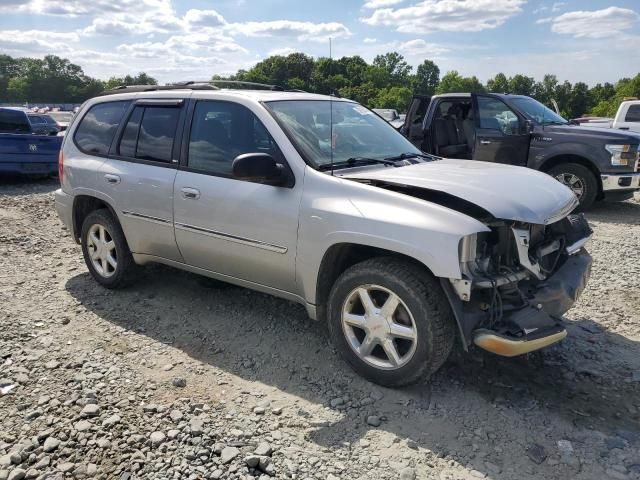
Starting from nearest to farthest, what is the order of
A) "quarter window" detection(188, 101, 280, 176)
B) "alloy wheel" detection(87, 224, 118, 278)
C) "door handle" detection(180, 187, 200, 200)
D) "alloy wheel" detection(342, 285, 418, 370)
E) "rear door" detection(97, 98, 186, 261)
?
1. "alloy wheel" detection(342, 285, 418, 370)
2. "quarter window" detection(188, 101, 280, 176)
3. "door handle" detection(180, 187, 200, 200)
4. "rear door" detection(97, 98, 186, 261)
5. "alloy wheel" detection(87, 224, 118, 278)

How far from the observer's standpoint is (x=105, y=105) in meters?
5.12

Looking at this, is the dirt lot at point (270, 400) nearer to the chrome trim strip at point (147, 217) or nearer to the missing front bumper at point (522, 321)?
the missing front bumper at point (522, 321)

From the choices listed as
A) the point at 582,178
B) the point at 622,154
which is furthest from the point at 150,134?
the point at 622,154

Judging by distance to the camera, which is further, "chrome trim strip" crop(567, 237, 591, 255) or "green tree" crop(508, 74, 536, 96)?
"green tree" crop(508, 74, 536, 96)

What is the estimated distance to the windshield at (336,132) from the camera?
383 centimetres

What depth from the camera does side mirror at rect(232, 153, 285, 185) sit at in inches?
136

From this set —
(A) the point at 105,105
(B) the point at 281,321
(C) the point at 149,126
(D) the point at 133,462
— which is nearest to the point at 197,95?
(C) the point at 149,126

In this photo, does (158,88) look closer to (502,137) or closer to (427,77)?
(502,137)

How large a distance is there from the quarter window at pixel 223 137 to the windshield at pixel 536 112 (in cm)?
651

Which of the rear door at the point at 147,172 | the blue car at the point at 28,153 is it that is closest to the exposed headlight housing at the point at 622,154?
the rear door at the point at 147,172

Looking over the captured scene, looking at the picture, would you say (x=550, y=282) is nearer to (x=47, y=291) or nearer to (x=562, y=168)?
(x=47, y=291)


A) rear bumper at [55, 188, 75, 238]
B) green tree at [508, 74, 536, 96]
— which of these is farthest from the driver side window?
green tree at [508, 74, 536, 96]

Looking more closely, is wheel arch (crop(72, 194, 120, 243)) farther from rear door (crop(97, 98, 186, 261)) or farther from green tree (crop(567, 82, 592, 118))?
green tree (crop(567, 82, 592, 118))

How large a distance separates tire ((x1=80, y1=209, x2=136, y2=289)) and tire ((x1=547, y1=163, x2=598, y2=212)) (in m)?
6.82
